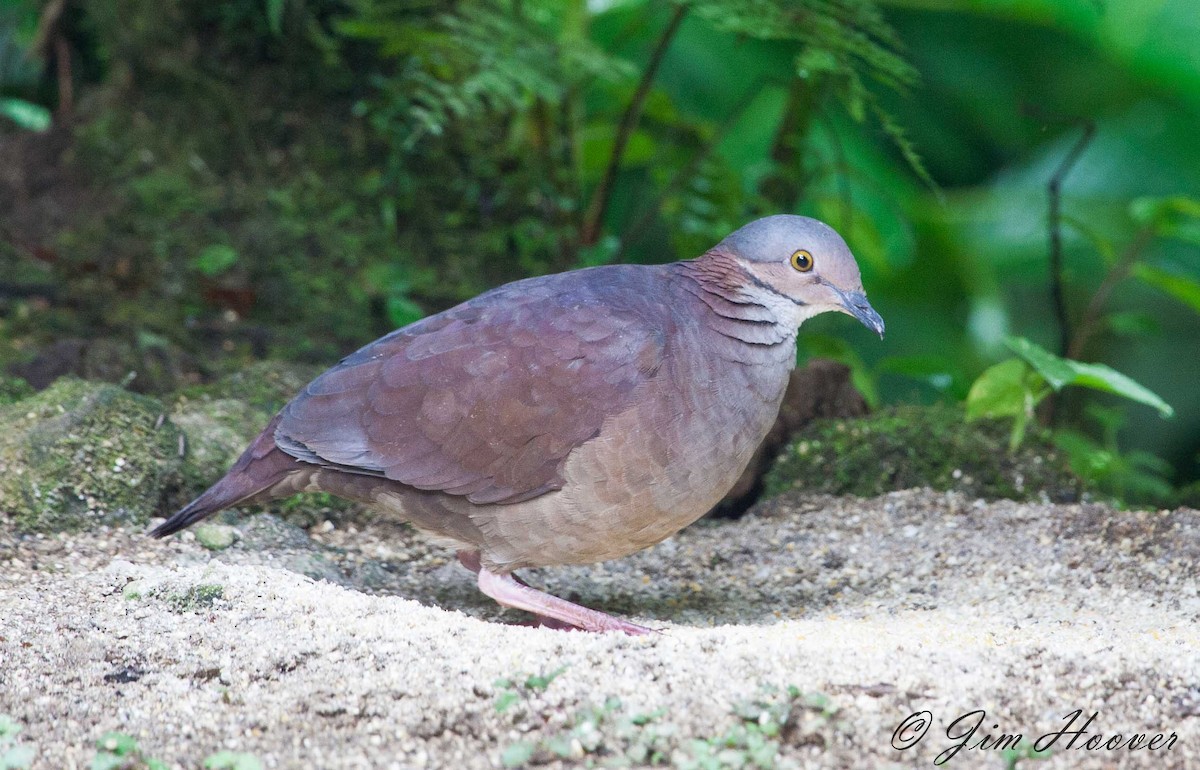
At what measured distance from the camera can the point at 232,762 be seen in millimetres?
2236

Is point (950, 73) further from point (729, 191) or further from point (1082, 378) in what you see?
point (1082, 378)

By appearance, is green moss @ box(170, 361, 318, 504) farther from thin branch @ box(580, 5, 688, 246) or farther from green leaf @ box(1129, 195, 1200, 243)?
green leaf @ box(1129, 195, 1200, 243)

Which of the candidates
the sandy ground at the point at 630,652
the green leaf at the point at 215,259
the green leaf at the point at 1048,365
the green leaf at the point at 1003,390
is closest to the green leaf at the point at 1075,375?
the green leaf at the point at 1048,365

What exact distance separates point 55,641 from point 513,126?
4253 mm

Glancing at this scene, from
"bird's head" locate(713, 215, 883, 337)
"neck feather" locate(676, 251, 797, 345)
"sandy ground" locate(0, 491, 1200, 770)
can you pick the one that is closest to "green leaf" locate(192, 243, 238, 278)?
"sandy ground" locate(0, 491, 1200, 770)

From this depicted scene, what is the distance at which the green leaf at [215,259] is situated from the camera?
5.76 meters

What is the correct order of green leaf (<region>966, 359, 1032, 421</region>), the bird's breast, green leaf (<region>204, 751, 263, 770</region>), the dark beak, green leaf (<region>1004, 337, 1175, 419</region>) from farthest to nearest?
1. green leaf (<region>966, 359, 1032, 421</region>)
2. green leaf (<region>1004, 337, 1175, 419</region>)
3. the dark beak
4. the bird's breast
5. green leaf (<region>204, 751, 263, 770</region>)

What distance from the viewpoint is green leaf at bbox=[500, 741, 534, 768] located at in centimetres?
224

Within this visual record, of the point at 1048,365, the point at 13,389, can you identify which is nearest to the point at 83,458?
the point at 13,389

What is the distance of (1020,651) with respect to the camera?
278cm

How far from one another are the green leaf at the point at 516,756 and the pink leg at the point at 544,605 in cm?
128

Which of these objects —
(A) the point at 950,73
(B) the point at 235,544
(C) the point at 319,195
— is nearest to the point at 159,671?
(B) the point at 235,544

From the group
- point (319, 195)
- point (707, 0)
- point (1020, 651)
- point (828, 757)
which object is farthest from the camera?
point (319, 195)

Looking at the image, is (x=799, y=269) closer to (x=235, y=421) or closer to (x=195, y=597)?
(x=195, y=597)
